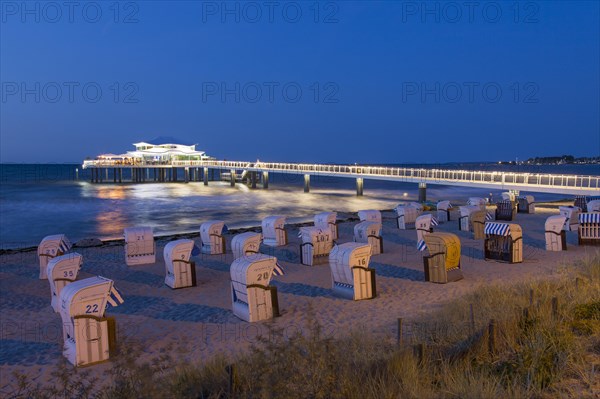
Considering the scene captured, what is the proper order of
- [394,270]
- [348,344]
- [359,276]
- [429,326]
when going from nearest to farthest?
[348,344]
[429,326]
[359,276]
[394,270]

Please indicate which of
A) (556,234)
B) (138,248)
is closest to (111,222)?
(138,248)

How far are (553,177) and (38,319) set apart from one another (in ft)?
89.9

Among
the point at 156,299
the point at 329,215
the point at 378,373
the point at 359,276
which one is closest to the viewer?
the point at 378,373

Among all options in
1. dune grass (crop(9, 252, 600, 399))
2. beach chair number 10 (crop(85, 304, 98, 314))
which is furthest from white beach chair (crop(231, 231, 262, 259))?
dune grass (crop(9, 252, 600, 399))

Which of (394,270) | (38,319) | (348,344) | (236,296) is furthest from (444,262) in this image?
(38,319)

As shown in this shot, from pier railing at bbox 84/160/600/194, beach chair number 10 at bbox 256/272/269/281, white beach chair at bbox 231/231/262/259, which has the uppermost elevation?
pier railing at bbox 84/160/600/194

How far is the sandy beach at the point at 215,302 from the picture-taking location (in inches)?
314

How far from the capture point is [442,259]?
37.9 ft

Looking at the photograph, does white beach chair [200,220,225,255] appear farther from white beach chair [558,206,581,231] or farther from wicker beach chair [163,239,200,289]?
white beach chair [558,206,581,231]

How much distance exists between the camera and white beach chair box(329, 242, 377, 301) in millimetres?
10391

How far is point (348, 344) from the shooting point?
21.3 ft

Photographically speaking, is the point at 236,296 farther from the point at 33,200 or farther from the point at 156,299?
the point at 33,200

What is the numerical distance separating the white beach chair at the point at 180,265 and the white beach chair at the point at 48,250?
4190mm

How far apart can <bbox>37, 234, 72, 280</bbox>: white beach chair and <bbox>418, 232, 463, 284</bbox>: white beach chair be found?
1037 cm
